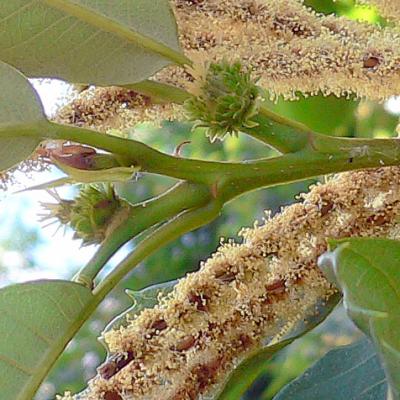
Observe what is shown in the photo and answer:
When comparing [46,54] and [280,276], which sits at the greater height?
[46,54]

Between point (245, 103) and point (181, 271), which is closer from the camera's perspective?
point (245, 103)

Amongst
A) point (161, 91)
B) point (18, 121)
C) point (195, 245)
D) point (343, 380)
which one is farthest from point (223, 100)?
point (195, 245)

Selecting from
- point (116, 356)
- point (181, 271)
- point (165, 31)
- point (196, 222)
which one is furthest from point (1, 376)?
point (181, 271)

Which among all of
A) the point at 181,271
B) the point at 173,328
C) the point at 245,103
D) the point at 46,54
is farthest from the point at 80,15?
the point at 181,271

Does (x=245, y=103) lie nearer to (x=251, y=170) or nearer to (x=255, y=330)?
(x=251, y=170)

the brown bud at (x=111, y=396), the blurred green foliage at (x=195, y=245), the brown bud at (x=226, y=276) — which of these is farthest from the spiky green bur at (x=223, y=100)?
the blurred green foliage at (x=195, y=245)

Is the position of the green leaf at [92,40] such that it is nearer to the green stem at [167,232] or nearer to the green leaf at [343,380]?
the green stem at [167,232]

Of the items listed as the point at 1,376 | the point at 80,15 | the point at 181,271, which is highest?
the point at 181,271

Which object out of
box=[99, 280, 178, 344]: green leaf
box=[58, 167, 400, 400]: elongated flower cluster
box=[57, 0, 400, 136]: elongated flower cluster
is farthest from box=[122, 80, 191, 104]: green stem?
box=[99, 280, 178, 344]: green leaf

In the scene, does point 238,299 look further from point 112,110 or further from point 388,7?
point 388,7
